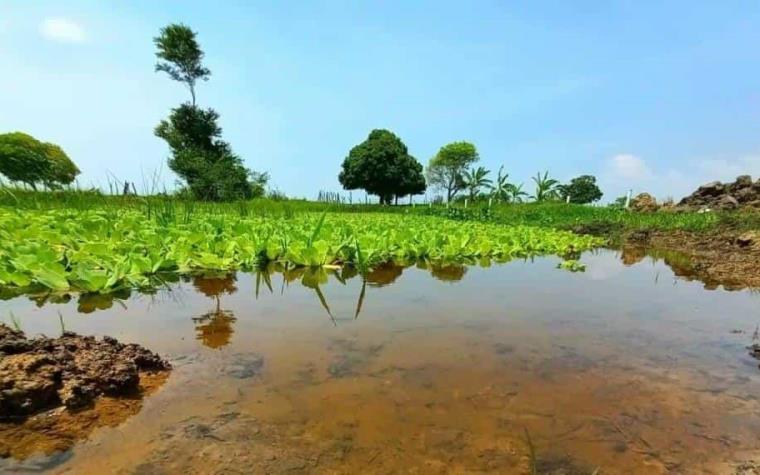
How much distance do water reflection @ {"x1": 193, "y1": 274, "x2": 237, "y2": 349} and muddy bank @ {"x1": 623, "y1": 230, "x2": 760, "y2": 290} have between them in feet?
14.9

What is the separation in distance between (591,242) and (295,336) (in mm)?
8587

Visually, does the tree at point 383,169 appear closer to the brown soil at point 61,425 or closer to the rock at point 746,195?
the rock at point 746,195

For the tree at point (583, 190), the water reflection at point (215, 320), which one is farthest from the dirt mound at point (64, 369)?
the tree at point (583, 190)

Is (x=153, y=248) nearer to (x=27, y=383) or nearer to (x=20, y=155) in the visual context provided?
(x=27, y=383)

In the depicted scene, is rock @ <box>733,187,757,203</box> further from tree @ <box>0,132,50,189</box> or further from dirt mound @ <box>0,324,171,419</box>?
tree @ <box>0,132,50,189</box>

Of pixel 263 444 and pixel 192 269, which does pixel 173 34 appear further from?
pixel 263 444

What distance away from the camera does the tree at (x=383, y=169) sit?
3222 centimetres

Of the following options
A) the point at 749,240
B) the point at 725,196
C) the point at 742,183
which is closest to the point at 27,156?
the point at 749,240

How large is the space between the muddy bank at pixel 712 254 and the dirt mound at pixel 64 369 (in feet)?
16.4

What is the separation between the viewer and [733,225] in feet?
36.0

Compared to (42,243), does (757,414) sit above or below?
below

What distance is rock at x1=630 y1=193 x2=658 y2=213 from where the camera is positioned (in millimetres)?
22812

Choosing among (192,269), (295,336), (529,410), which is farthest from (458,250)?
(529,410)

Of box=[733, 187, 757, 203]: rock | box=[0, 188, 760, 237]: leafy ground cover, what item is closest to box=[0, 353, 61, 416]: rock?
box=[0, 188, 760, 237]: leafy ground cover
